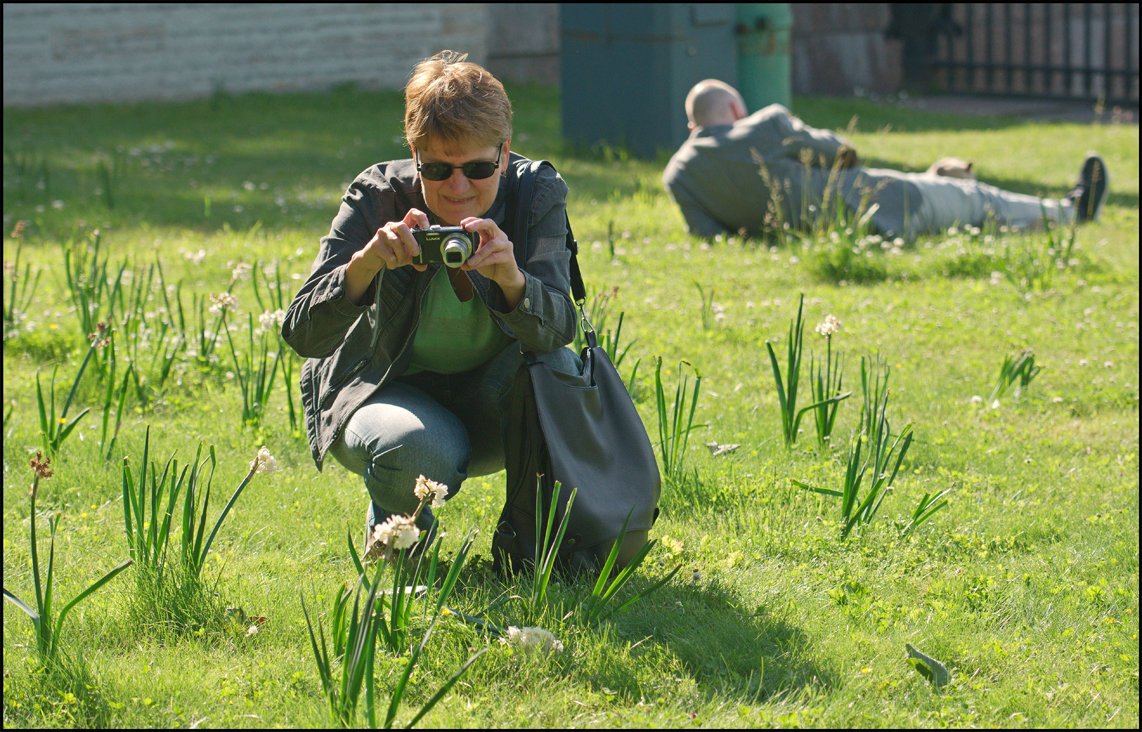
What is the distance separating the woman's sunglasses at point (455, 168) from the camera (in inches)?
97.4

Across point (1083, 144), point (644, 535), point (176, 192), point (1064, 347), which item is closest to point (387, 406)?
point (644, 535)

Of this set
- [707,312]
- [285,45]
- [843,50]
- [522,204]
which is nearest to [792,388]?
[522,204]

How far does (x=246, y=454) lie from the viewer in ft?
11.6

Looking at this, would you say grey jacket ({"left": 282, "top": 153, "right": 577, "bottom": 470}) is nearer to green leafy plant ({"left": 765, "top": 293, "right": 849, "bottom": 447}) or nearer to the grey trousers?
green leafy plant ({"left": 765, "top": 293, "right": 849, "bottom": 447})

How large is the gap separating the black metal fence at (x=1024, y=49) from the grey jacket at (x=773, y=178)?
8.39 meters

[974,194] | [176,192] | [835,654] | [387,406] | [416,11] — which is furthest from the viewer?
[416,11]

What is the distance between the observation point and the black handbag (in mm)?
2516

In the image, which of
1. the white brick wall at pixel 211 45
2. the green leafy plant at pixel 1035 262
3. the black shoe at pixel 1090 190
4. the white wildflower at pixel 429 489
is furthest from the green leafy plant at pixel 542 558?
the white brick wall at pixel 211 45

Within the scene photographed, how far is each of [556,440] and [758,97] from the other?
7501 millimetres

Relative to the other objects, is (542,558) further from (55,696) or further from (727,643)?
(55,696)

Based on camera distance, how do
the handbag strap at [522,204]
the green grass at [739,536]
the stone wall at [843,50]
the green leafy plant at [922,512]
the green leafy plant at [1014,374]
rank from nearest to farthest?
the green grass at [739,536], the handbag strap at [522,204], the green leafy plant at [922,512], the green leafy plant at [1014,374], the stone wall at [843,50]

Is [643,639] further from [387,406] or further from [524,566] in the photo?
[387,406]

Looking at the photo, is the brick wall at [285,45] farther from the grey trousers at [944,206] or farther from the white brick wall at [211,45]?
the grey trousers at [944,206]

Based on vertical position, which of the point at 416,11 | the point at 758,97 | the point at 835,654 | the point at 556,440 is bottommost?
the point at 835,654
